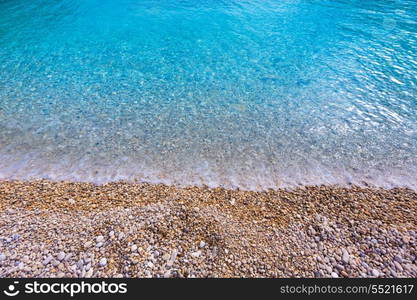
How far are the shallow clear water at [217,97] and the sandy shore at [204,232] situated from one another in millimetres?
883

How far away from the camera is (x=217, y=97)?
11828 mm

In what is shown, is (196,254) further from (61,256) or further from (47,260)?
(47,260)

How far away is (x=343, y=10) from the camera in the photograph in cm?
1975

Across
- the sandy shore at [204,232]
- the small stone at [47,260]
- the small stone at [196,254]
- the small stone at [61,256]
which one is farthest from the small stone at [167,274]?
the small stone at [47,260]

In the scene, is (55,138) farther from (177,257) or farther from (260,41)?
(260,41)

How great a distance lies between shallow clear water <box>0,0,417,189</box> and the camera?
8.74 meters

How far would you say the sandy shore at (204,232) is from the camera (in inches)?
211

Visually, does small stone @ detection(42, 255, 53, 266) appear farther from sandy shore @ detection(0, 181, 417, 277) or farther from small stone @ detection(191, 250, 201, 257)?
small stone @ detection(191, 250, 201, 257)

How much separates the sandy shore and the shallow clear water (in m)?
0.88

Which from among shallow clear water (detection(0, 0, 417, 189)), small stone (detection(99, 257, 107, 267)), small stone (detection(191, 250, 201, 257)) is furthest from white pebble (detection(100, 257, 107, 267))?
shallow clear water (detection(0, 0, 417, 189))

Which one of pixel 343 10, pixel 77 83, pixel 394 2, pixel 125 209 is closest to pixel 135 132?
pixel 125 209

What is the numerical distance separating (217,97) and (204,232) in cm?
712

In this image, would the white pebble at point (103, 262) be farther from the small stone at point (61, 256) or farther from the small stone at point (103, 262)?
the small stone at point (61, 256)

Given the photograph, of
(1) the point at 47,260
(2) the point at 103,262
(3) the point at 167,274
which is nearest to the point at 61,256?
(1) the point at 47,260
